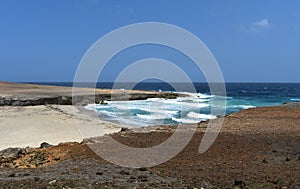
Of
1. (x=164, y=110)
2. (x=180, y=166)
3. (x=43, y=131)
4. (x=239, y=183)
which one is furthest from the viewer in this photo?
(x=164, y=110)

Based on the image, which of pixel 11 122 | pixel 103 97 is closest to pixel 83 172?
pixel 11 122

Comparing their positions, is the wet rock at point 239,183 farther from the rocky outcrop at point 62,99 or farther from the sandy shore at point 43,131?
the rocky outcrop at point 62,99

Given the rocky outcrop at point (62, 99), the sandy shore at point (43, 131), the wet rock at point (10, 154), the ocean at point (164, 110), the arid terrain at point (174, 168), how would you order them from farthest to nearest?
1. the rocky outcrop at point (62, 99)
2. the ocean at point (164, 110)
3. the sandy shore at point (43, 131)
4. the wet rock at point (10, 154)
5. the arid terrain at point (174, 168)

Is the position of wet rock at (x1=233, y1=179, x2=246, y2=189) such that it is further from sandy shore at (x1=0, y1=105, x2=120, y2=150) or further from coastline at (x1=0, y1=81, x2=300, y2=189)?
sandy shore at (x1=0, y1=105, x2=120, y2=150)

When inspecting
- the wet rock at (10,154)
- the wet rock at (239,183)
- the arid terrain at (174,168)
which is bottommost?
the wet rock at (10,154)

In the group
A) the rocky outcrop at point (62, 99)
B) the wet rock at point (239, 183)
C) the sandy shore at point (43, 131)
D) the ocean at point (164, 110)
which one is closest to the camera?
the wet rock at point (239, 183)

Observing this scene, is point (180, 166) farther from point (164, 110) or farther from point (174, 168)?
point (164, 110)

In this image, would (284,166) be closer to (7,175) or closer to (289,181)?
(289,181)

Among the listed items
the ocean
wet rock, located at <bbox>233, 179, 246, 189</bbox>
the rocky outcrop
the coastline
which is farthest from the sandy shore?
the rocky outcrop

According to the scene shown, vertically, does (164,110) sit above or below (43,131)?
above

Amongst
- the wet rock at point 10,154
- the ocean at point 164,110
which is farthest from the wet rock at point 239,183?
the ocean at point 164,110

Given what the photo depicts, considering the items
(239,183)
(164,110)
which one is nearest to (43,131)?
(239,183)

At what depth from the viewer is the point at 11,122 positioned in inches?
789

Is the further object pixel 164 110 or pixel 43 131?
pixel 164 110
